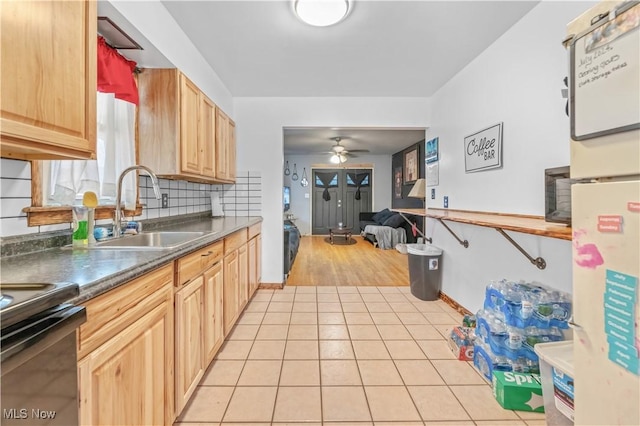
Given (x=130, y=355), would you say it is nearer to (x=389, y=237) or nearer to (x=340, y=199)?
(x=389, y=237)

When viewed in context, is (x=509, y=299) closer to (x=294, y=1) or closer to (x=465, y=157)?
(x=465, y=157)

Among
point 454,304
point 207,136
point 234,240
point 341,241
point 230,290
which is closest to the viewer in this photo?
point 230,290

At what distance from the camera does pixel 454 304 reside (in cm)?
282

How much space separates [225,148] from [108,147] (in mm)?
1307

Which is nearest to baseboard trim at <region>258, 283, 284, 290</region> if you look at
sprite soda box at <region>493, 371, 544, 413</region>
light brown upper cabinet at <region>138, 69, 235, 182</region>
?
light brown upper cabinet at <region>138, 69, 235, 182</region>

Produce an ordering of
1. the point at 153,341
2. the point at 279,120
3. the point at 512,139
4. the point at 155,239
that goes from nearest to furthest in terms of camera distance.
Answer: the point at 153,341
the point at 155,239
the point at 512,139
the point at 279,120

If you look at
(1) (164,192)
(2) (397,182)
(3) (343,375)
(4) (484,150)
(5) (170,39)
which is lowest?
(3) (343,375)

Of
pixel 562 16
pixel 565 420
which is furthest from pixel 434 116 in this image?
pixel 565 420

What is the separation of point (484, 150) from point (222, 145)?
8.29 feet

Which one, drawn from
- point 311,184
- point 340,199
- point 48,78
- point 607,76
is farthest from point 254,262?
point 340,199

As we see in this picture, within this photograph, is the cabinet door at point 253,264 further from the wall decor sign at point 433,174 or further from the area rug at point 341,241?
the area rug at point 341,241

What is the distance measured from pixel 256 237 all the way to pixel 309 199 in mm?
5194

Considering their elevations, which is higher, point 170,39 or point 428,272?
point 170,39

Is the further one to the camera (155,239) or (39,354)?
(155,239)
